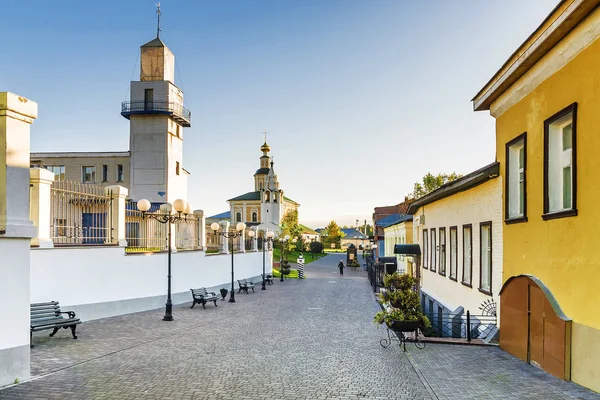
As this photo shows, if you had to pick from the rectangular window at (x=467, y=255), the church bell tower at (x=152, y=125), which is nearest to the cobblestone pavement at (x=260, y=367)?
the rectangular window at (x=467, y=255)

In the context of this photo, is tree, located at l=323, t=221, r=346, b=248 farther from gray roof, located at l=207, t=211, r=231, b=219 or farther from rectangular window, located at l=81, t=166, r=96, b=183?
rectangular window, located at l=81, t=166, r=96, b=183

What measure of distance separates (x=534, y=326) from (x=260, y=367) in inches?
210

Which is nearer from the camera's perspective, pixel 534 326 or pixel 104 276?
pixel 534 326

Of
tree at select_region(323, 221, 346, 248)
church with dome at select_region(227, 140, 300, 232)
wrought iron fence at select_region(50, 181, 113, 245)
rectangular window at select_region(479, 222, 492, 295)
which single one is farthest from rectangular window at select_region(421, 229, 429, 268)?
tree at select_region(323, 221, 346, 248)

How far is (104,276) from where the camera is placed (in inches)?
609

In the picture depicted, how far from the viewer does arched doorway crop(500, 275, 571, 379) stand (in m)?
7.75

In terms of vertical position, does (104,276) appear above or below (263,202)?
below

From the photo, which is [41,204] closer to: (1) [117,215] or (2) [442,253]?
(1) [117,215]

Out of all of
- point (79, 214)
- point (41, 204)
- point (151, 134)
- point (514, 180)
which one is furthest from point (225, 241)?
point (151, 134)

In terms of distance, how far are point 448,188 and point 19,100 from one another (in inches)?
492

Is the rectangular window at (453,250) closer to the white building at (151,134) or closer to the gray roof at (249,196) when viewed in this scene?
the white building at (151,134)

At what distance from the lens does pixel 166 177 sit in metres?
43.5

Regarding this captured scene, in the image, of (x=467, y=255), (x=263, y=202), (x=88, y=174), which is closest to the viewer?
(x=467, y=255)

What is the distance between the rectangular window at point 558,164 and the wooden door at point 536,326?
4.99 ft
